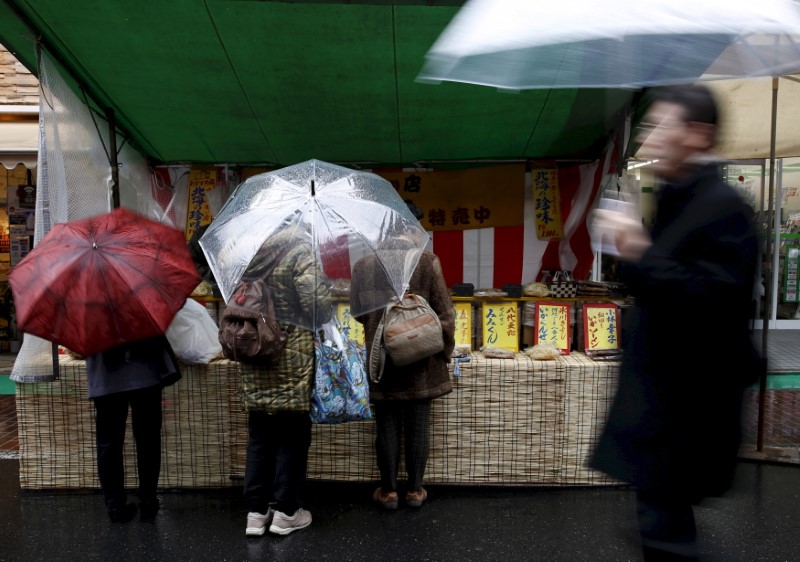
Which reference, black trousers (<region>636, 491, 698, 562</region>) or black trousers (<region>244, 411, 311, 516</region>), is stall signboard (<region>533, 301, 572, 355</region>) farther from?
black trousers (<region>636, 491, 698, 562</region>)

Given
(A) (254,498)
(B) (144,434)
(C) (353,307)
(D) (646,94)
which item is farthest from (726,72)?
(B) (144,434)

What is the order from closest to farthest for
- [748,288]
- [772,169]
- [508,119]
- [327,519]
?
[748,288], [327,519], [772,169], [508,119]

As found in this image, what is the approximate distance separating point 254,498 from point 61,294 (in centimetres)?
159

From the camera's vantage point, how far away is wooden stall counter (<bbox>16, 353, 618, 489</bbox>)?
4207 mm

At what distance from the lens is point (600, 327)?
465cm

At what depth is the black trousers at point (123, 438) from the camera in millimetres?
3631

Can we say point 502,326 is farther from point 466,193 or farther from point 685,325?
point 685,325

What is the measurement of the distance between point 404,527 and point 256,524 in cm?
90

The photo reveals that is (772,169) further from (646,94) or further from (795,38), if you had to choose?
(795,38)

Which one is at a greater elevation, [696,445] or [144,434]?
[696,445]

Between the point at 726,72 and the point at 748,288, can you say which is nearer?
the point at 748,288

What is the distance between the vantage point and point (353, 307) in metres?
3.39

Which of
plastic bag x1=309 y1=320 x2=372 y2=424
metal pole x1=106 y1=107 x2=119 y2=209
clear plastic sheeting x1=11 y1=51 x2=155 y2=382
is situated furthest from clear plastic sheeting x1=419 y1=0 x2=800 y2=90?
metal pole x1=106 y1=107 x2=119 y2=209

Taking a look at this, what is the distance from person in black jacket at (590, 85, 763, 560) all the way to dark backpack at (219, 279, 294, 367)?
1899 mm
